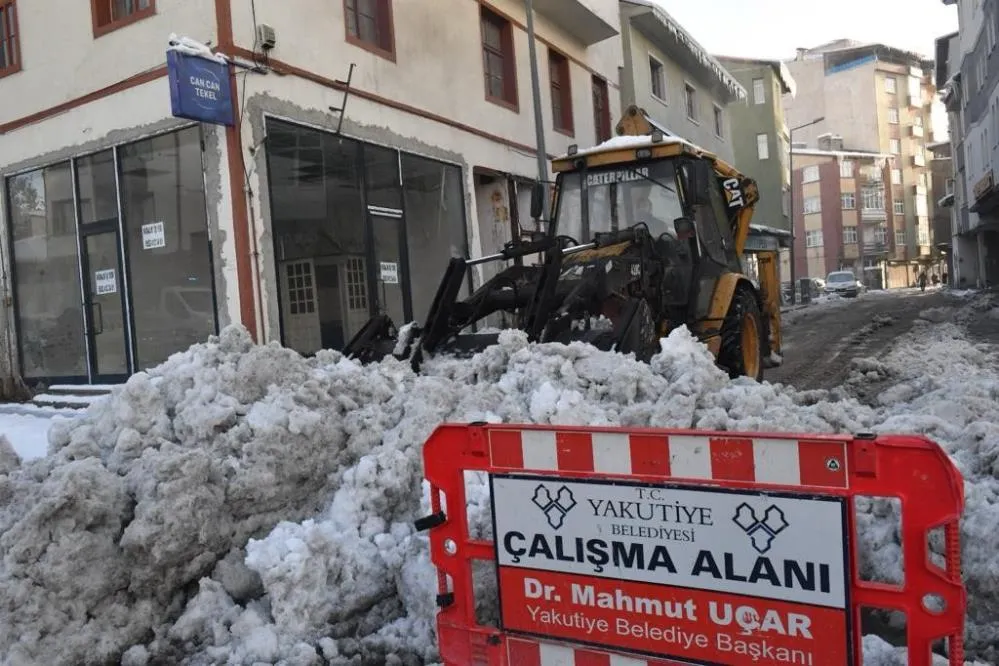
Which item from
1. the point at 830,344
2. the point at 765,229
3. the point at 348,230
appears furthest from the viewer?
the point at 765,229

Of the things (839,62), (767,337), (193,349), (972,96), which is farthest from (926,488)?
(839,62)

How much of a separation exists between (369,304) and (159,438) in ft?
21.3

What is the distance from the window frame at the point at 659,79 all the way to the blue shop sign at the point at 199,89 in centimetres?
1517

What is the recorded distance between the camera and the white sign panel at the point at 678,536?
2398 mm

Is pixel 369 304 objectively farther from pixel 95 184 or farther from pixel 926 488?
pixel 926 488

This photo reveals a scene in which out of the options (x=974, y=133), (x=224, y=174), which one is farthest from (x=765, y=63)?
(x=224, y=174)

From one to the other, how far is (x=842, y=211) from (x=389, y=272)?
2555 inches

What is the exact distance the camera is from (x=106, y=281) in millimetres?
10398

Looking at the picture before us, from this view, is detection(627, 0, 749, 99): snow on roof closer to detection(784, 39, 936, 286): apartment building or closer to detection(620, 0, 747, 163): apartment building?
detection(620, 0, 747, 163): apartment building

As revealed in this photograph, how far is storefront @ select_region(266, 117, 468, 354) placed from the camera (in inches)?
382

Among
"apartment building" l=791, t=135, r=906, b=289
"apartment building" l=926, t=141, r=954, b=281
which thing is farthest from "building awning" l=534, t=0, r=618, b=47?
"apartment building" l=926, t=141, r=954, b=281

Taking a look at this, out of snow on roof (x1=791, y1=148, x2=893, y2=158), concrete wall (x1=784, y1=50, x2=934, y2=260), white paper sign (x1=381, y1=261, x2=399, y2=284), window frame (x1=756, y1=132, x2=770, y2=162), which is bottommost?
white paper sign (x1=381, y1=261, x2=399, y2=284)

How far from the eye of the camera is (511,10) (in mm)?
14750

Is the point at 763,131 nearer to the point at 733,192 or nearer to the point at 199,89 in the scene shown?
the point at 733,192
